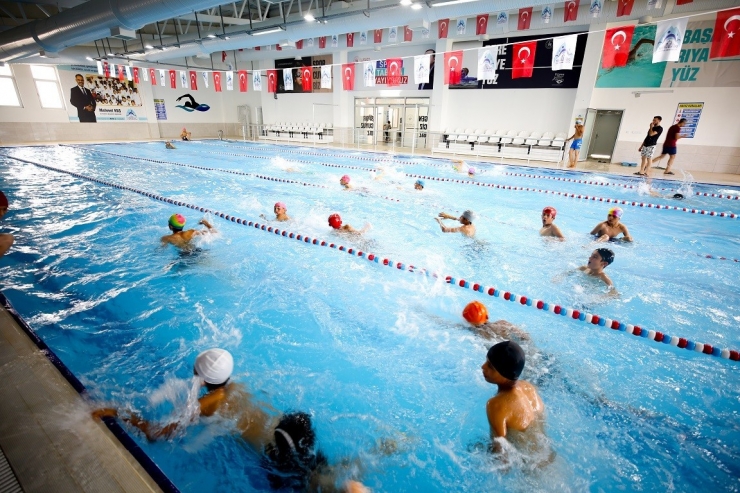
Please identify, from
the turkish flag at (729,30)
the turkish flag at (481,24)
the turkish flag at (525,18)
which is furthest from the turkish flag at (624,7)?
the turkish flag at (729,30)

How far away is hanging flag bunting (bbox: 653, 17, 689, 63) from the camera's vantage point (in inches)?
320

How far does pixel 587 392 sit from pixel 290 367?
2.48 m

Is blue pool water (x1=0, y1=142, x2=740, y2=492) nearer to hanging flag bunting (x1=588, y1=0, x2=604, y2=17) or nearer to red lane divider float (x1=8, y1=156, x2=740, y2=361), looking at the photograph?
red lane divider float (x1=8, y1=156, x2=740, y2=361)

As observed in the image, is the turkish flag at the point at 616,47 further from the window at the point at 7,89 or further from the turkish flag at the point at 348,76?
the window at the point at 7,89

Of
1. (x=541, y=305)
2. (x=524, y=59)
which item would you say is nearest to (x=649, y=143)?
(x=524, y=59)

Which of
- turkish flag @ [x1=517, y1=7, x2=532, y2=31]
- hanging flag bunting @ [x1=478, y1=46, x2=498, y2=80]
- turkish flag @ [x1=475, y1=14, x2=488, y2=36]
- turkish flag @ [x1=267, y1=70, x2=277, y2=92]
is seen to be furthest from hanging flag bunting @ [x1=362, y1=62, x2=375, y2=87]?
turkish flag @ [x1=267, y1=70, x2=277, y2=92]

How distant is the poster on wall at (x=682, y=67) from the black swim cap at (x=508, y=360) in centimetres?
1446

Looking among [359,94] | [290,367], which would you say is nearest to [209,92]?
[359,94]

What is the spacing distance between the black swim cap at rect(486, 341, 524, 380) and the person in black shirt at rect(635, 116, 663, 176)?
11.5 meters

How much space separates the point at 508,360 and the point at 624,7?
47.9ft

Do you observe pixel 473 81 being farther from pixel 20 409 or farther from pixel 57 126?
pixel 57 126

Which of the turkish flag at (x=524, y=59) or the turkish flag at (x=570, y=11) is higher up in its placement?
the turkish flag at (x=570, y=11)

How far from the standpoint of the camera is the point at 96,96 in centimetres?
2084

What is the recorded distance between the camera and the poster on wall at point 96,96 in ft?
65.2
